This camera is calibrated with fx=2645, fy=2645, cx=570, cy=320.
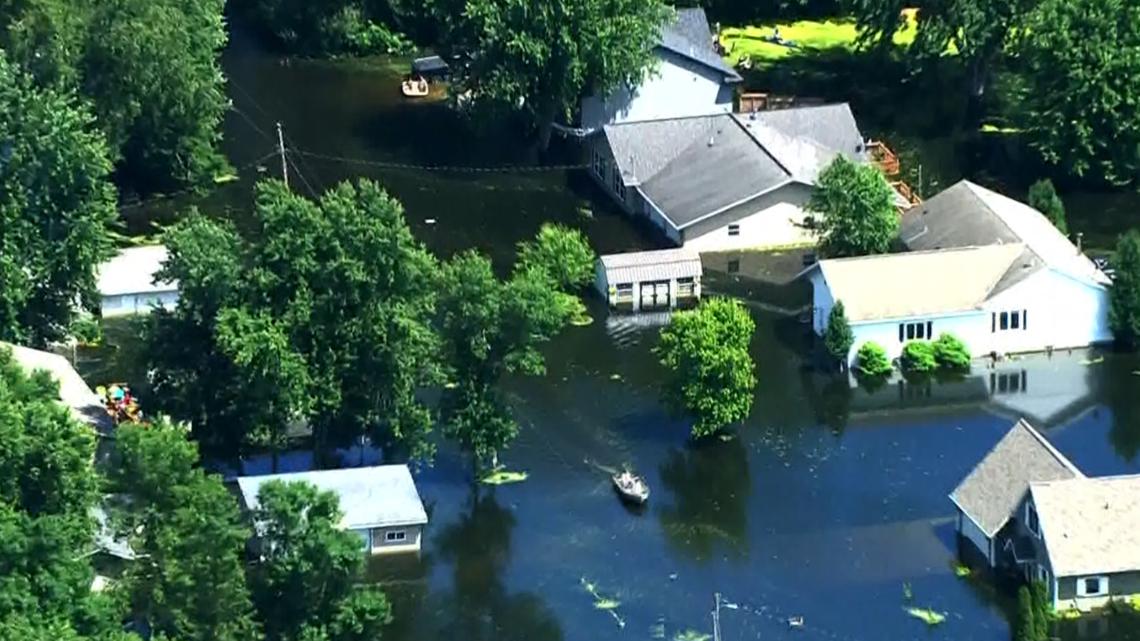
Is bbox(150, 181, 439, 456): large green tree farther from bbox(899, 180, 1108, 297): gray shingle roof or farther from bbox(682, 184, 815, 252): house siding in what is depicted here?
bbox(682, 184, 815, 252): house siding

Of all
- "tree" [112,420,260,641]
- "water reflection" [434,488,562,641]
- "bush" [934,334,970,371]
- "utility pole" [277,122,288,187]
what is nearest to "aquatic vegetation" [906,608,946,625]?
"water reflection" [434,488,562,641]

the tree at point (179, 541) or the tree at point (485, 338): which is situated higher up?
the tree at point (485, 338)

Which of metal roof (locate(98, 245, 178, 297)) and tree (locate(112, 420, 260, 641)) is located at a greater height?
metal roof (locate(98, 245, 178, 297))

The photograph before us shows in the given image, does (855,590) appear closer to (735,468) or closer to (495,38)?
(735,468)

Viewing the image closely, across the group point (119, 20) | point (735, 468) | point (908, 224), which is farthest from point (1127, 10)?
point (119, 20)

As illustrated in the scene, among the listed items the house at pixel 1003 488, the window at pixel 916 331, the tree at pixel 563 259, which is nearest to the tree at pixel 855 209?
the window at pixel 916 331

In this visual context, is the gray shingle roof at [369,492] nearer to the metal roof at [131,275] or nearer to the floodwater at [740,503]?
the floodwater at [740,503]
